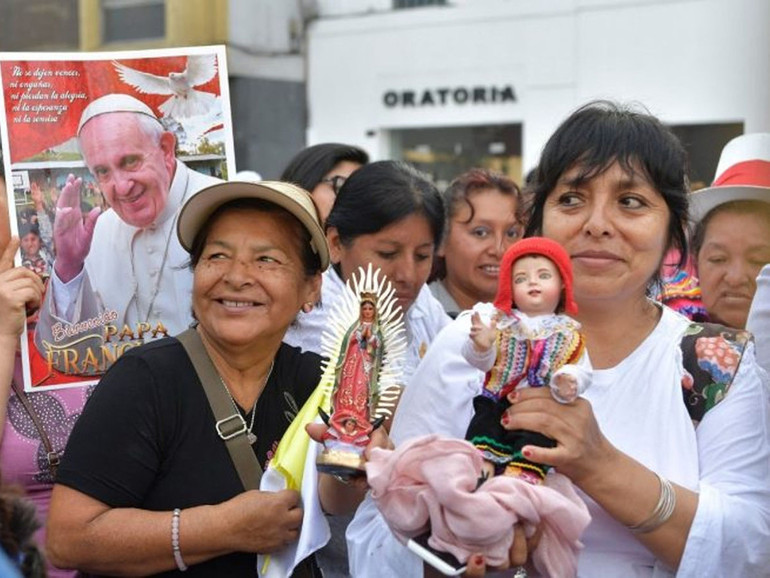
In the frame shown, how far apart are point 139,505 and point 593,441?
1038 millimetres

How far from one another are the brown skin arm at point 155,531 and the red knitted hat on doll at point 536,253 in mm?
674

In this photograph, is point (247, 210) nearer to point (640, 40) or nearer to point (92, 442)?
point (92, 442)

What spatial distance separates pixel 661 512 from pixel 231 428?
99cm

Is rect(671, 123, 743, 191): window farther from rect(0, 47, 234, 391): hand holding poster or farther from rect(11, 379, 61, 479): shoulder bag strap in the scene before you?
rect(11, 379, 61, 479): shoulder bag strap

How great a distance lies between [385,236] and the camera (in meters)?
3.54

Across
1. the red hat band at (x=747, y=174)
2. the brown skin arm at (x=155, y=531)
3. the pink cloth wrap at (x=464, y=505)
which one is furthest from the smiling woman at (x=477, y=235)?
the pink cloth wrap at (x=464, y=505)

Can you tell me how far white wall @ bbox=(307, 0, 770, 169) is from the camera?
42.8 ft

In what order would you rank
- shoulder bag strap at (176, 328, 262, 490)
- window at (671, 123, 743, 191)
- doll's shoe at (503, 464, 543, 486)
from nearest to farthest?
doll's shoe at (503, 464, 543, 486), shoulder bag strap at (176, 328, 262, 490), window at (671, 123, 743, 191)

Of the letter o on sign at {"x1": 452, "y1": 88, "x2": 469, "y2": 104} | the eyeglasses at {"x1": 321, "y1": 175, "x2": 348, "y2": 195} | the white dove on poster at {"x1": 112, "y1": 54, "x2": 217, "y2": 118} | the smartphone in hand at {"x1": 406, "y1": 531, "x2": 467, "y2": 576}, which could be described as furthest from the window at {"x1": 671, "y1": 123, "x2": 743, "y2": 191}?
the smartphone in hand at {"x1": 406, "y1": 531, "x2": 467, "y2": 576}

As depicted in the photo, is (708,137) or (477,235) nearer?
(477,235)

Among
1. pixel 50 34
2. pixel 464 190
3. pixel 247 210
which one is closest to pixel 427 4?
pixel 50 34

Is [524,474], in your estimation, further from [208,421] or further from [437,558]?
[208,421]

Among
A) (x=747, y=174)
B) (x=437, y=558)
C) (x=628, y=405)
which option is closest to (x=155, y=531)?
(x=437, y=558)

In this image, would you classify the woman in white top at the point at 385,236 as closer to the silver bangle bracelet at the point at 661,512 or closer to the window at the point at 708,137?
the silver bangle bracelet at the point at 661,512
